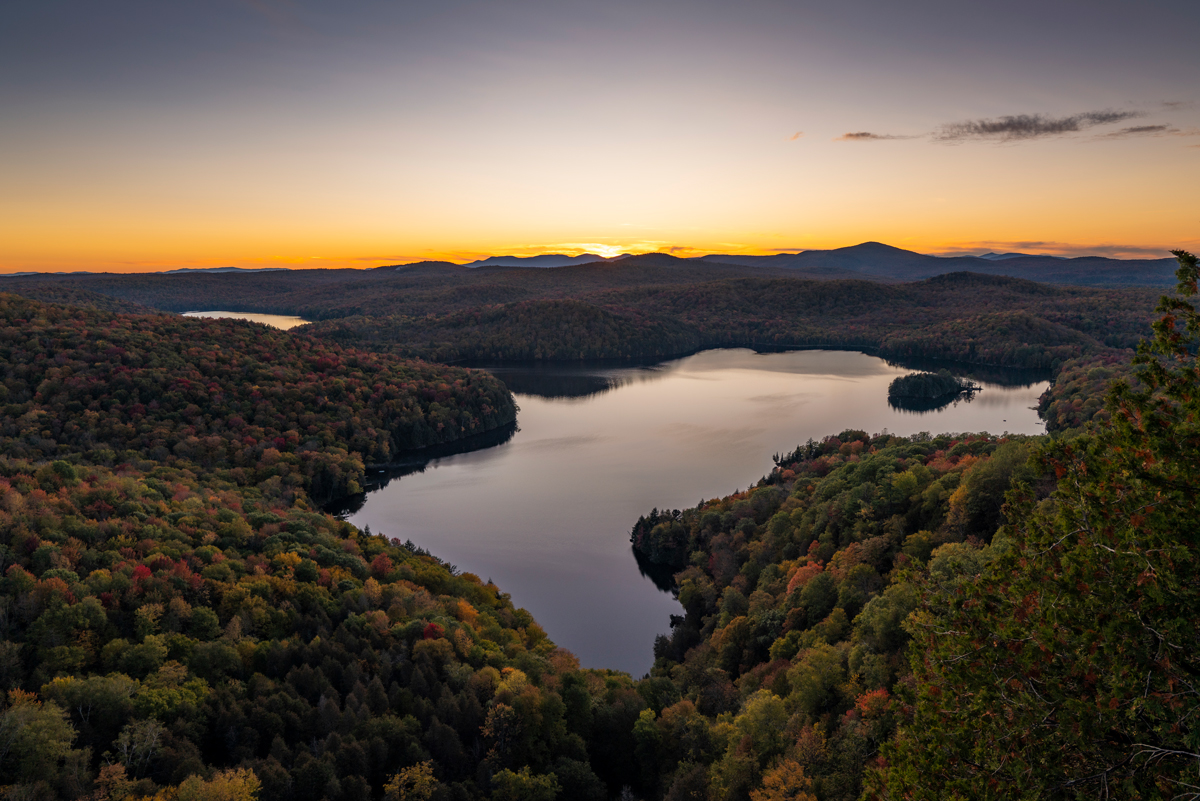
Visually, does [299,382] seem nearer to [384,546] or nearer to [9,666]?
[384,546]

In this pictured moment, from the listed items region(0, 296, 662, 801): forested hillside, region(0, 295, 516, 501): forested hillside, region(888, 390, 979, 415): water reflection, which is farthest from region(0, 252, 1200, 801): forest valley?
region(888, 390, 979, 415): water reflection

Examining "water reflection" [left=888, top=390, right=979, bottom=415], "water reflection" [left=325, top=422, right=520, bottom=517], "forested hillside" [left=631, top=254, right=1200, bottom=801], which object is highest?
"forested hillside" [left=631, top=254, right=1200, bottom=801]

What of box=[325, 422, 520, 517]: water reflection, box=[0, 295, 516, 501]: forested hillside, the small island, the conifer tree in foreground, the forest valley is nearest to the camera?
the conifer tree in foreground

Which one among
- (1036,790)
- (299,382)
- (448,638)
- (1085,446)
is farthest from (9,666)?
(299,382)

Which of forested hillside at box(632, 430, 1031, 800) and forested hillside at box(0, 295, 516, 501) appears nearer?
forested hillside at box(632, 430, 1031, 800)

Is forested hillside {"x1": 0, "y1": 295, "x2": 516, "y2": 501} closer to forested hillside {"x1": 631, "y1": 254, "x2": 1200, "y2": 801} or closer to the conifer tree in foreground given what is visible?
forested hillside {"x1": 631, "y1": 254, "x2": 1200, "y2": 801}

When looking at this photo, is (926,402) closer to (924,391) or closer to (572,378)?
(924,391)

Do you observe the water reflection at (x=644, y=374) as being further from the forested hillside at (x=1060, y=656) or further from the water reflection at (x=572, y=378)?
the forested hillside at (x=1060, y=656)
